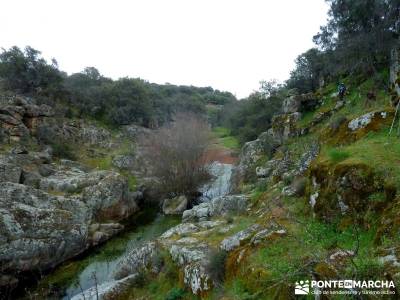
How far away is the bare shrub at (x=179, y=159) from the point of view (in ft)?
87.7

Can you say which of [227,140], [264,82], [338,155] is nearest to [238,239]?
[338,155]

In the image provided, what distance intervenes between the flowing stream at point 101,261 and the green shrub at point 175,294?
3.71m

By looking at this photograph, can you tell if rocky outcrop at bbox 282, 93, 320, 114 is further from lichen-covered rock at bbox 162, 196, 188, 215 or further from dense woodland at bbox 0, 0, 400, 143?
lichen-covered rock at bbox 162, 196, 188, 215

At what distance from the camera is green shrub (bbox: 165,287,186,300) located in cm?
1000

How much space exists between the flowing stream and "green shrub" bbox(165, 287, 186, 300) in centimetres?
371

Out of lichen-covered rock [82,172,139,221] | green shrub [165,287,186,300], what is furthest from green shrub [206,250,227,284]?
lichen-covered rock [82,172,139,221]

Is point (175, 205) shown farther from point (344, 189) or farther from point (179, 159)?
point (344, 189)

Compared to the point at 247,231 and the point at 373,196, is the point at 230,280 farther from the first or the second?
the point at 373,196

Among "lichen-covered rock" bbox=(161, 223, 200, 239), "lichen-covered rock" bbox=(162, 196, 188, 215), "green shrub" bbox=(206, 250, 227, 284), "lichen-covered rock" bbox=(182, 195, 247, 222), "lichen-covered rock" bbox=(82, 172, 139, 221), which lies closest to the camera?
"green shrub" bbox=(206, 250, 227, 284)

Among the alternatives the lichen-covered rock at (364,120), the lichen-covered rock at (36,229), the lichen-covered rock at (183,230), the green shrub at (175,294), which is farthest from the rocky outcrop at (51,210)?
the lichen-covered rock at (364,120)

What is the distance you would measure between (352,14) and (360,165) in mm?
19407

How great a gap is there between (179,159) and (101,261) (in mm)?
10704

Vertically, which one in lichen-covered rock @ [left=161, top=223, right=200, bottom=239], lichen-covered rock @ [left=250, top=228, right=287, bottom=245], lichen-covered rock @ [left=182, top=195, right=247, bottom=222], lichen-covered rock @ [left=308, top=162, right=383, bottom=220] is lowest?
lichen-covered rock @ [left=161, top=223, right=200, bottom=239]

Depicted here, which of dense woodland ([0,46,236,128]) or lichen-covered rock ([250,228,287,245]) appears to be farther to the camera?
dense woodland ([0,46,236,128])
